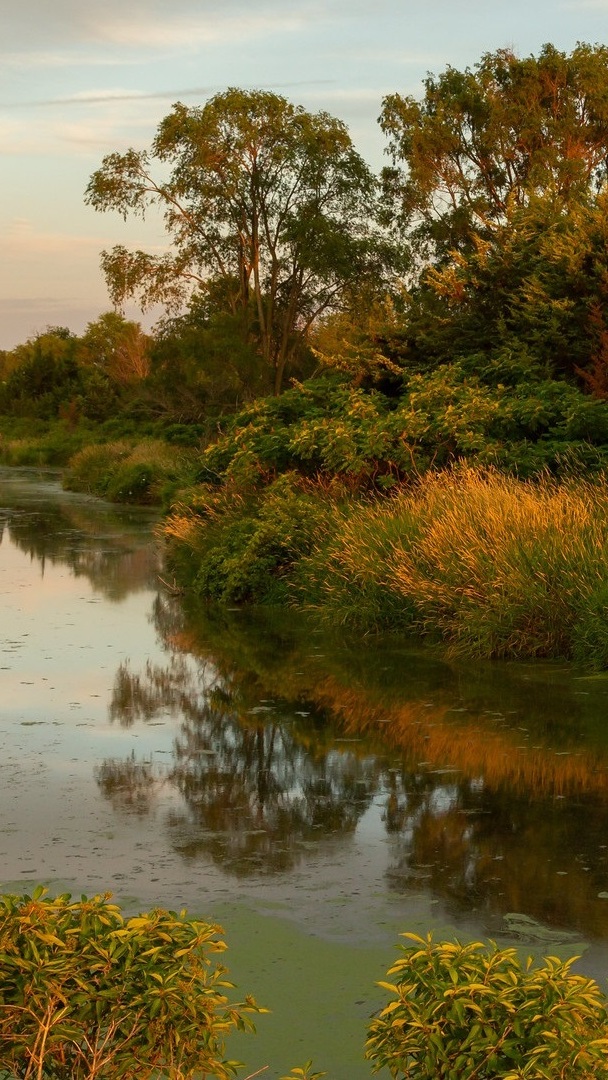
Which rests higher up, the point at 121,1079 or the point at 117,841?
the point at 121,1079

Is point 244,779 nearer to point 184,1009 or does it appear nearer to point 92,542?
point 184,1009

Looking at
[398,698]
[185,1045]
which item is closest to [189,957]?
[185,1045]

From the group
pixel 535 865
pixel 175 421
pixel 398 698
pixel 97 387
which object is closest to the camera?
pixel 535 865

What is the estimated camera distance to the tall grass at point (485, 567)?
1368 centimetres

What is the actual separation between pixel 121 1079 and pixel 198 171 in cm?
4686

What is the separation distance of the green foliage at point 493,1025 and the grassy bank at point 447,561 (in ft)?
31.6

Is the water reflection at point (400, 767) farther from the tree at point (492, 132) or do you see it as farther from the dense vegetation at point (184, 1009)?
the tree at point (492, 132)

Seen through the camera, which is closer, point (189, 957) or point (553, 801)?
point (189, 957)

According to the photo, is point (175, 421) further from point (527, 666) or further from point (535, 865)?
point (535, 865)

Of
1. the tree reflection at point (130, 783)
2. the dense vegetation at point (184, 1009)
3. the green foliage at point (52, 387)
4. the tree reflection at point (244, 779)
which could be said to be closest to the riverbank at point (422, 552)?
the tree reflection at point (244, 779)

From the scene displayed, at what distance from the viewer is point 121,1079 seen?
150 inches

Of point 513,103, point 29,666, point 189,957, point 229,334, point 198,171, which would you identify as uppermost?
point 513,103

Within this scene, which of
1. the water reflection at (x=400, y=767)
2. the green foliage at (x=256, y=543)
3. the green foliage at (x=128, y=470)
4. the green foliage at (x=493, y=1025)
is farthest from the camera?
the green foliage at (x=128, y=470)

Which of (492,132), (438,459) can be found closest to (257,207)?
(492,132)
